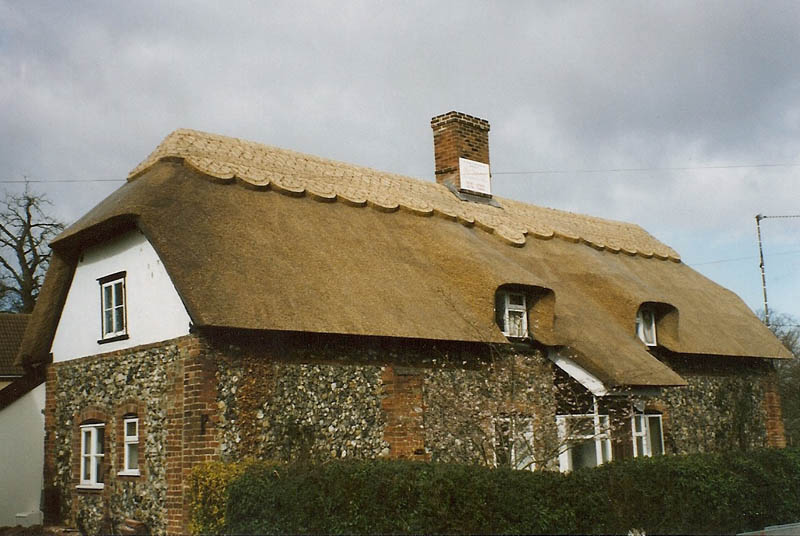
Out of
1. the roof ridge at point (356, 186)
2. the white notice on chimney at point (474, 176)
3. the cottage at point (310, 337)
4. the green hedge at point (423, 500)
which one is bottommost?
the green hedge at point (423, 500)

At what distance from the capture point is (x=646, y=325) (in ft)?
67.8

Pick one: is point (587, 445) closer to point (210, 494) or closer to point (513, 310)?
point (513, 310)

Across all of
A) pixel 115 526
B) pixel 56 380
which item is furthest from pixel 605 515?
pixel 56 380

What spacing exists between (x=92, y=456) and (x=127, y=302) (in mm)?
2941

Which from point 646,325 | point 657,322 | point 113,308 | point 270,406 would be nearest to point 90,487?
point 113,308

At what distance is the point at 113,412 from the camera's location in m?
15.4

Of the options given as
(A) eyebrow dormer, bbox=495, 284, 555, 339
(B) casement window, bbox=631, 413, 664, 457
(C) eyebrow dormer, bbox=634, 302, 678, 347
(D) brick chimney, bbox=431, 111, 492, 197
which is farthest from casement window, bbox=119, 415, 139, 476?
(C) eyebrow dormer, bbox=634, 302, 678, 347

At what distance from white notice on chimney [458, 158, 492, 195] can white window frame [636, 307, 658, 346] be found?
16.9 feet

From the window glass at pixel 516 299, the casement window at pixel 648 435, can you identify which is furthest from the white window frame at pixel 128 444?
the casement window at pixel 648 435

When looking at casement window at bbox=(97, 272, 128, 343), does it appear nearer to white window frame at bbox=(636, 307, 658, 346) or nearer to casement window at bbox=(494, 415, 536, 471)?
casement window at bbox=(494, 415, 536, 471)

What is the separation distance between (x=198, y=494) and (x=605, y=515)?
5752mm

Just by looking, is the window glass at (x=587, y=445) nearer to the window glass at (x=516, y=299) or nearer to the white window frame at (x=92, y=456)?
the window glass at (x=516, y=299)

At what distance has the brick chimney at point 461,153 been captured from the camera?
22.9 m

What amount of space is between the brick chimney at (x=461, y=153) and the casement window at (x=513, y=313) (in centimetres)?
568
